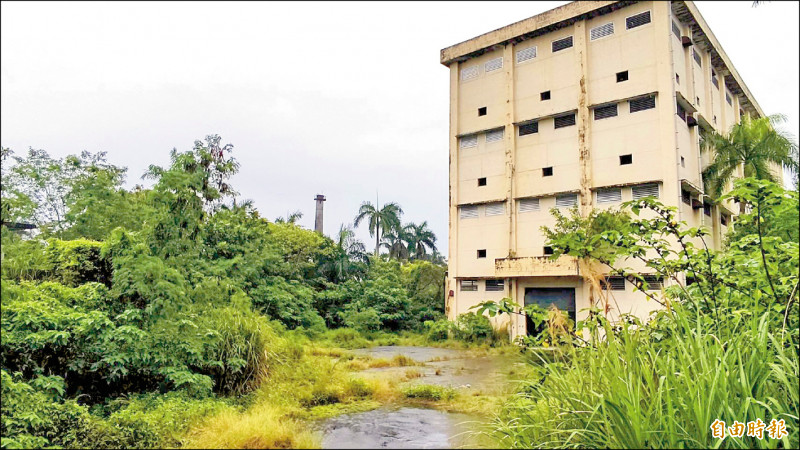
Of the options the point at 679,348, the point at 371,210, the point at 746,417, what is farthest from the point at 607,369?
the point at 371,210

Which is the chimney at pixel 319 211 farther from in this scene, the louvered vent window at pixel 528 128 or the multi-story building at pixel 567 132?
the louvered vent window at pixel 528 128

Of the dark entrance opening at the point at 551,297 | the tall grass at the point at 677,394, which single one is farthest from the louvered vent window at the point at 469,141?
the tall grass at the point at 677,394

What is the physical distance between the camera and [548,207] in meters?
18.9

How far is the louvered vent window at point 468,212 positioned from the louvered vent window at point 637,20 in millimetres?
8189

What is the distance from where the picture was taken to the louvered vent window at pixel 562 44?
19266 millimetres

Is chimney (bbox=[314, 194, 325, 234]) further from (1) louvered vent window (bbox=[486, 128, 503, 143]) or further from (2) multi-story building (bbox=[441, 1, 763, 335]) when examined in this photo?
(1) louvered vent window (bbox=[486, 128, 503, 143])

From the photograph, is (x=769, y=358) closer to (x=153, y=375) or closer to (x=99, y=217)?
(x=153, y=375)

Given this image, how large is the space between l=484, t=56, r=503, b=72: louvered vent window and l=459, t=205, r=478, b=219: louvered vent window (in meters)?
5.49

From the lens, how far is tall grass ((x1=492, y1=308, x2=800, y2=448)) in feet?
10.5

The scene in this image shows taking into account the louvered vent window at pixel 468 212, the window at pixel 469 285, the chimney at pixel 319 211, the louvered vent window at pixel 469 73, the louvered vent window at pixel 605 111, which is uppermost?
the louvered vent window at pixel 469 73

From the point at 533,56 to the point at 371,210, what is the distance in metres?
16.0

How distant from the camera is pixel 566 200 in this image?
61.1 ft

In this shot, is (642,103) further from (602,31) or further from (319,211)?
(319,211)

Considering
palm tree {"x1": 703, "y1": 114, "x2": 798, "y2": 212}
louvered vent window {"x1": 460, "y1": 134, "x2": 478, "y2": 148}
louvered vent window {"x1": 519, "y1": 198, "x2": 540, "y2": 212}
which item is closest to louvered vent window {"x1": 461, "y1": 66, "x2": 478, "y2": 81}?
louvered vent window {"x1": 460, "y1": 134, "x2": 478, "y2": 148}
